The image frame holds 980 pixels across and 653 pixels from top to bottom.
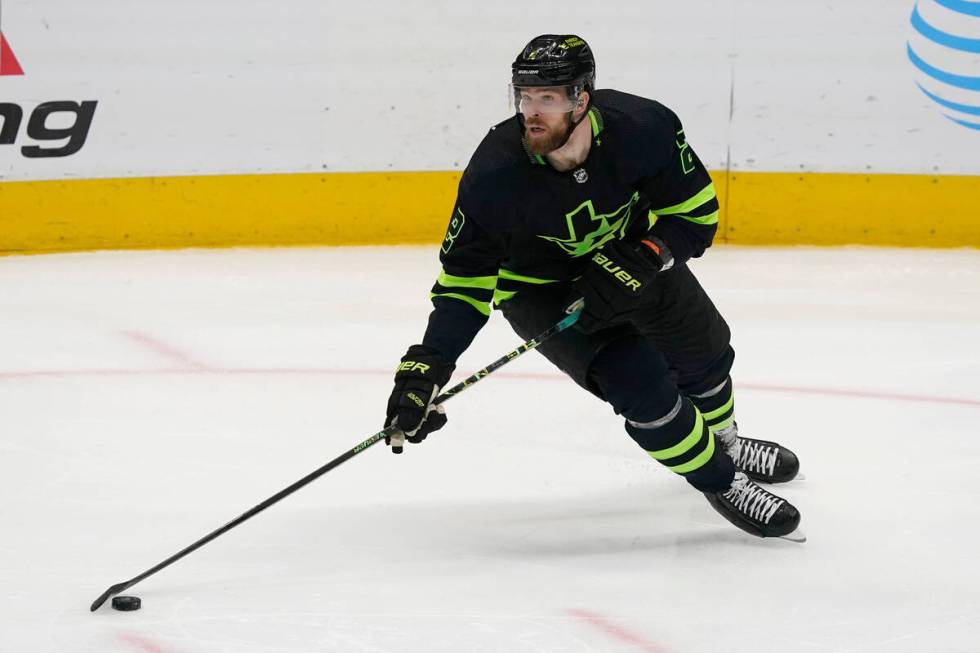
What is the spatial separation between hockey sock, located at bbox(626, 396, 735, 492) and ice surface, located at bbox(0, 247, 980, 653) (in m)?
0.16

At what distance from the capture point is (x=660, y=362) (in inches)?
106

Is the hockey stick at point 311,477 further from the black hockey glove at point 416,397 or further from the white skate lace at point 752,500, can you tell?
the white skate lace at point 752,500

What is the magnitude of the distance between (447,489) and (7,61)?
3313mm

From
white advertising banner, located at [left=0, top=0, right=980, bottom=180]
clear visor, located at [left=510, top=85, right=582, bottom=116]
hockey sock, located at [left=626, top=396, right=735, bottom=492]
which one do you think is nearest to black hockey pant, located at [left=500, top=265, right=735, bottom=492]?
hockey sock, located at [left=626, top=396, right=735, bottom=492]

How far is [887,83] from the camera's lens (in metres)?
5.41

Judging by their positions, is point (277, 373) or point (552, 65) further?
point (277, 373)

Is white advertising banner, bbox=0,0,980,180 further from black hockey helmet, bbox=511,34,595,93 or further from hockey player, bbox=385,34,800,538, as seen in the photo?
black hockey helmet, bbox=511,34,595,93

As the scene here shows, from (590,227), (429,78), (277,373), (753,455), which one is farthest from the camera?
(429,78)

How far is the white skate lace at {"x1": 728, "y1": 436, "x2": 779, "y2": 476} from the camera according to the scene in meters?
3.12

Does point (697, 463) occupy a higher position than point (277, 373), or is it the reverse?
point (697, 463)

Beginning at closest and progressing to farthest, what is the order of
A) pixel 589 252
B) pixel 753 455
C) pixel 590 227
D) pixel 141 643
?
pixel 141 643, pixel 590 227, pixel 589 252, pixel 753 455

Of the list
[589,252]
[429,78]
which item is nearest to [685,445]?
[589,252]

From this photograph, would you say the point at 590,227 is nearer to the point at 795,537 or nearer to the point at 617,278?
the point at 617,278

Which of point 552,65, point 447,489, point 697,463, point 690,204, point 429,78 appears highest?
point 552,65
